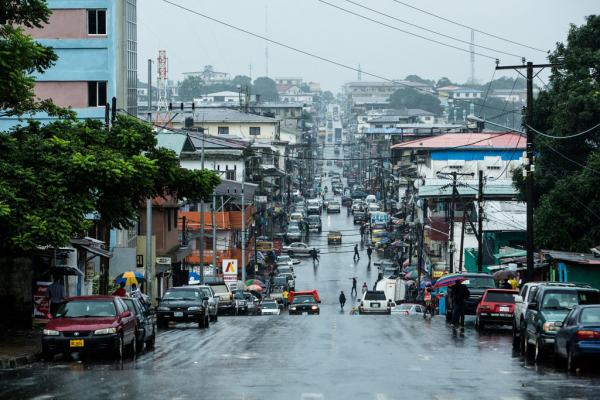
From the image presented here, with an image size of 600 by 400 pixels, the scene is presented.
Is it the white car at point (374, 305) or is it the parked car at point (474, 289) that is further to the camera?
the white car at point (374, 305)

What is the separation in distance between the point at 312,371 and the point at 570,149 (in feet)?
123

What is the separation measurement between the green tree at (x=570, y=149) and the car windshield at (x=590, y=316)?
28734 mm

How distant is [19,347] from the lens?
29.6 metres

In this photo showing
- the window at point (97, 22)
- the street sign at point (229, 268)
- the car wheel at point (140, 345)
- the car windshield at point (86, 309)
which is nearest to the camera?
the car windshield at point (86, 309)

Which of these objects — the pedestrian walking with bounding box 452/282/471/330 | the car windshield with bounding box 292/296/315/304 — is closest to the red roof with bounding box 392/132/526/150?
the car windshield with bounding box 292/296/315/304

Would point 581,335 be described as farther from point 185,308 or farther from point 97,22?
point 97,22

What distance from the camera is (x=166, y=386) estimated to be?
20.7m

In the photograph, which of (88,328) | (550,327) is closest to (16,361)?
(88,328)

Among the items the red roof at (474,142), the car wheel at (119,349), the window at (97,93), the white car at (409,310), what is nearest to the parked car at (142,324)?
the car wheel at (119,349)

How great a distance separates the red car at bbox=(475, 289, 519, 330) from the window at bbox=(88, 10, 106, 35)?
3018 cm

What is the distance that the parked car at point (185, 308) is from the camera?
42.9m

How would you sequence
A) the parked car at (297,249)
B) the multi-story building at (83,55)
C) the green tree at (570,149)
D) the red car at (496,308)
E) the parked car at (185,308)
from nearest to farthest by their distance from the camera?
the red car at (496,308) < the parked car at (185,308) < the green tree at (570,149) < the multi-story building at (83,55) < the parked car at (297,249)

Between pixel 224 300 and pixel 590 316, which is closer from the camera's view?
pixel 590 316

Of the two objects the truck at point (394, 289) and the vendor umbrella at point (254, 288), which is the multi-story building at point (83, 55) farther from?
the truck at point (394, 289)
